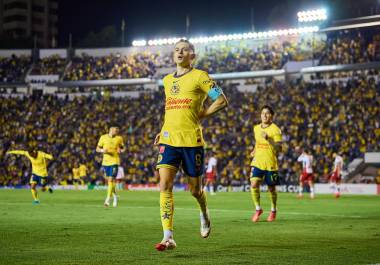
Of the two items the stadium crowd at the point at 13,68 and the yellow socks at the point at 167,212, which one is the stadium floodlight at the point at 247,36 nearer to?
the stadium crowd at the point at 13,68

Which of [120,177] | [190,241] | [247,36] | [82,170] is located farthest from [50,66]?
[190,241]

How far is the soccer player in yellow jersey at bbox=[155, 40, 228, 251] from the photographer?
390 inches

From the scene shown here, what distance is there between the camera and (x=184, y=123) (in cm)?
1005

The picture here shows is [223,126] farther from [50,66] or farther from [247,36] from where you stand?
[50,66]

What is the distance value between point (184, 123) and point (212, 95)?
59 cm

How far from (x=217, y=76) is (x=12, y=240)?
5048 cm

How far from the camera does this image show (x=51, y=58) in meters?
71.9

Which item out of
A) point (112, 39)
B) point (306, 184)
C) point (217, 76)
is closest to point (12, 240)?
point (306, 184)

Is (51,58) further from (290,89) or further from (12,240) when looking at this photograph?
(12,240)

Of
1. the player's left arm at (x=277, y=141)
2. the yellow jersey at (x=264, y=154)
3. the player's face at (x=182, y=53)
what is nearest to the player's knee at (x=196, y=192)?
the player's face at (x=182, y=53)

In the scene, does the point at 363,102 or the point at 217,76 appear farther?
the point at 217,76

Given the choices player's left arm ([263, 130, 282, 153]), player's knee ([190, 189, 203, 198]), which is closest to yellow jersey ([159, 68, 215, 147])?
player's knee ([190, 189, 203, 198])

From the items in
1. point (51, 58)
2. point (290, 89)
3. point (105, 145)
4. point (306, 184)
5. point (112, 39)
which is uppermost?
point (112, 39)

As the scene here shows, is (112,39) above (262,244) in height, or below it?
above
